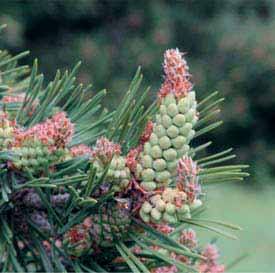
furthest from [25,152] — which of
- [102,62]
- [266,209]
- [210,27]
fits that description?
[210,27]

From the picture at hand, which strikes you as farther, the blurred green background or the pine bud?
the blurred green background

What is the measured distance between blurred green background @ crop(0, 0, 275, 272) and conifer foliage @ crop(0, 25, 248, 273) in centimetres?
468

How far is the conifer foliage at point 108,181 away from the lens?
51 cm

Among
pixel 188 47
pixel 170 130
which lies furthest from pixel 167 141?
pixel 188 47

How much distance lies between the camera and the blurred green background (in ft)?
18.3

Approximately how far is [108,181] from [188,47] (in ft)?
18.2

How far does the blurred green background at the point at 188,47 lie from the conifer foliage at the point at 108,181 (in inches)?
184

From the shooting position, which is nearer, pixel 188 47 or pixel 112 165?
pixel 112 165

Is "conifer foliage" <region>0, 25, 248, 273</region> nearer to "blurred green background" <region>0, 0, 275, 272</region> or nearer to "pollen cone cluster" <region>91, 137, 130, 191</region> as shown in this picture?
"pollen cone cluster" <region>91, 137, 130, 191</region>

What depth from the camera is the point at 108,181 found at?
1.73 ft

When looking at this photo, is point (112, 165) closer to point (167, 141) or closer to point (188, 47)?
point (167, 141)

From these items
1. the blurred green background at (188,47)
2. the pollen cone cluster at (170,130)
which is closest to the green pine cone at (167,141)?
the pollen cone cluster at (170,130)

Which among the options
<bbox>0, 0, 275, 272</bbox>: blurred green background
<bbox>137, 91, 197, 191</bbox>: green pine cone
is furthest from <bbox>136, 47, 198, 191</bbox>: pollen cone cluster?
<bbox>0, 0, 275, 272</bbox>: blurred green background

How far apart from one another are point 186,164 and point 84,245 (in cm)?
11
